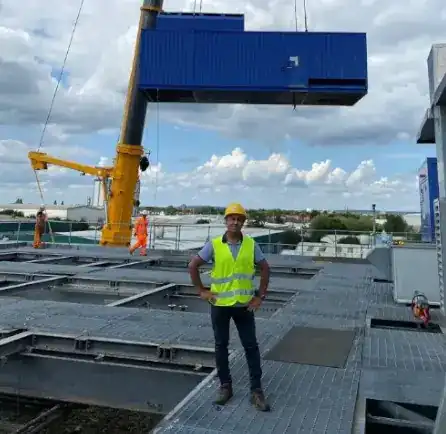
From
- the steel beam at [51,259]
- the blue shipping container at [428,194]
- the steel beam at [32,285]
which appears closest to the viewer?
the steel beam at [32,285]

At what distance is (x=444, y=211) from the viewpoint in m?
7.25

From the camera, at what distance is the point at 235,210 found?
4227mm

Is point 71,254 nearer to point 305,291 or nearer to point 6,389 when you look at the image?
point 305,291

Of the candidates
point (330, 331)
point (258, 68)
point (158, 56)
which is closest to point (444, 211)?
point (330, 331)

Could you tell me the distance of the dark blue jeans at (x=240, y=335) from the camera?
4.23 meters

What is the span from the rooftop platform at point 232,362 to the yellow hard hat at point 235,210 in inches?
63.8

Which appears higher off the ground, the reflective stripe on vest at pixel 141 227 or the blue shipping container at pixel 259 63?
the blue shipping container at pixel 259 63

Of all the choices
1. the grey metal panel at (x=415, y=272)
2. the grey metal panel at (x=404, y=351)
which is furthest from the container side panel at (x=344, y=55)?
the grey metal panel at (x=404, y=351)

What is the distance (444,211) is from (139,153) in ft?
39.3

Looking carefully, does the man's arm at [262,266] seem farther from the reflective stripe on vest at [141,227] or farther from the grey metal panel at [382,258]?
the reflective stripe on vest at [141,227]

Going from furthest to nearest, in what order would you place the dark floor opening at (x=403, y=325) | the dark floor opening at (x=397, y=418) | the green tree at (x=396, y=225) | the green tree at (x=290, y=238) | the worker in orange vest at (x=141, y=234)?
the green tree at (x=290, y=238) < the green tree at (x=396, y=225) < the worker in orange vest at (x=141, y=234) < the dark floor opening at (x=403, y=325) < the dark floor opening at (x=397, y=418)

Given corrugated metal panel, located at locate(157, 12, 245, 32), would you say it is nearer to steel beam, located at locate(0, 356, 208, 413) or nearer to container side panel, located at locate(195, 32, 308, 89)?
container side panel, located at locate(195, 32, 308, 89)

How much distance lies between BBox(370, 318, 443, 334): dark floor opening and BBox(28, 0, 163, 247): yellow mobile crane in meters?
11.7

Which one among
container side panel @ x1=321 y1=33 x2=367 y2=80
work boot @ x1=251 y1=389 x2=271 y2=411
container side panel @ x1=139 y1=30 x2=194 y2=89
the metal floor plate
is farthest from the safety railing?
work boot @ x1=251 y1=389 x2=271 y2=411
